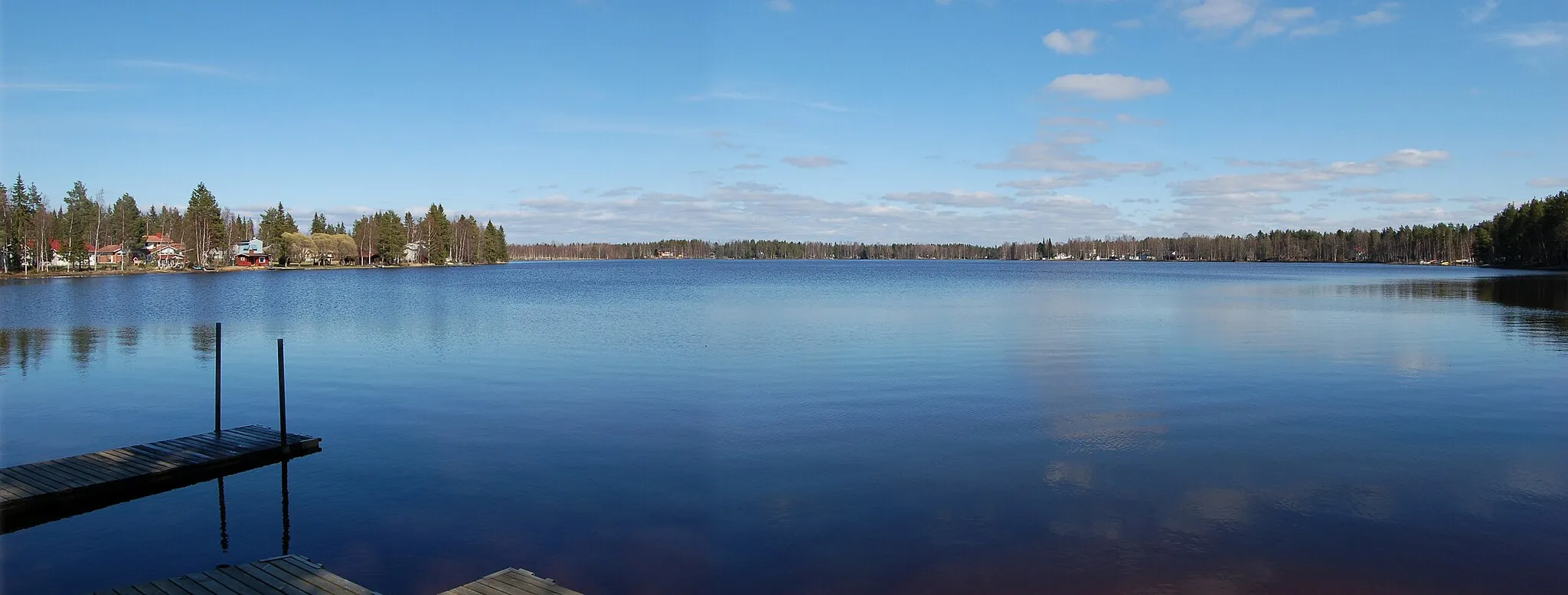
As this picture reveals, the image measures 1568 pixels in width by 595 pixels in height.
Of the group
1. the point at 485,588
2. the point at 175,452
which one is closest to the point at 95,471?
the point at 175,452

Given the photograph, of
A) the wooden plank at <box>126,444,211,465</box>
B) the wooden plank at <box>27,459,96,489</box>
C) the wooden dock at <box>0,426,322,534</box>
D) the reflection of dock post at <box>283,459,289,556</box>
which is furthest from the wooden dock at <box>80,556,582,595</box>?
the wooden plank at <box>126,444,211,465</box>

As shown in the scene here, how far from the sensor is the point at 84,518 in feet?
34.6

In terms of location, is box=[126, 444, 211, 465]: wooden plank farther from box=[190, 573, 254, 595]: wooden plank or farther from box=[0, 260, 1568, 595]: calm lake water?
box=[190, 573, 254, 595]: wooden plank

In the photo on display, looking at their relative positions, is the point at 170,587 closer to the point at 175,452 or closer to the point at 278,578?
the point at 278,578

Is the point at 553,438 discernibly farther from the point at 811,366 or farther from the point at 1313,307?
the point at 1313,307

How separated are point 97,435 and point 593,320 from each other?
21418 mm

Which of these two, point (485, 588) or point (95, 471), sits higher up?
point (95, 471)

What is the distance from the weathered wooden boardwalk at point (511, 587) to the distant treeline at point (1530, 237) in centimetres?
12060

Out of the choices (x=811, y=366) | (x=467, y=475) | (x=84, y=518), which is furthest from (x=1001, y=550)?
(x=811, y=366)

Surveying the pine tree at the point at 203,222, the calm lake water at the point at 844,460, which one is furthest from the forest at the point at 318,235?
the calm lake water at the point at 844,460

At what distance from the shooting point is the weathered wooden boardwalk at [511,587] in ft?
24.3

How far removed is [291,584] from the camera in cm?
765

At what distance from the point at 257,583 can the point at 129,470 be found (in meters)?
5.38

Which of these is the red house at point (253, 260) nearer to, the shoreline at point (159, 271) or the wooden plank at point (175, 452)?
the shoreline at point (159, 271)
